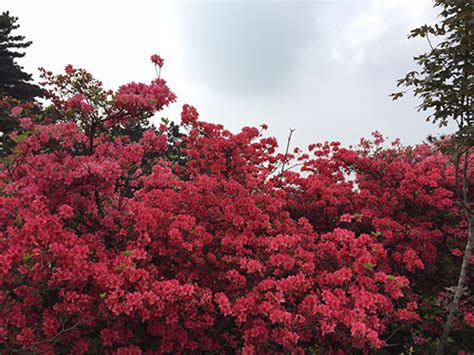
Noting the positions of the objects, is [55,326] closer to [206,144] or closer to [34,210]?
[34,210]

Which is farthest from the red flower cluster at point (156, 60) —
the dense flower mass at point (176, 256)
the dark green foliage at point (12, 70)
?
the dark green foliage at point (12, 70)

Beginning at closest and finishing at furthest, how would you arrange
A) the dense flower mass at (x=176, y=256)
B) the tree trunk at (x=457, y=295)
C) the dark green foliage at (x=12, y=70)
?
the dense flower mass at (x=176, y=256), the tree trunk at (x=457, y=295), the dark green foliage at (x=12, y=70)

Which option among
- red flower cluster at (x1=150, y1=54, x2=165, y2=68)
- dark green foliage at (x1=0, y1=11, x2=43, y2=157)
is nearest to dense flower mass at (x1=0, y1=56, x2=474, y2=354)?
red flower cluster at (x1=150, y1=54, x2=165, y2=68)

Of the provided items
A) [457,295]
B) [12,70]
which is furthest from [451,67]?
[12,70]

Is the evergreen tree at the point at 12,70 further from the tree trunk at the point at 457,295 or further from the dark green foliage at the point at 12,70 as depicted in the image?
the tree trunk at the point at 457,295

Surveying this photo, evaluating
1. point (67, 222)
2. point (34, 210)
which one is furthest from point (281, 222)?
point (34, 210)

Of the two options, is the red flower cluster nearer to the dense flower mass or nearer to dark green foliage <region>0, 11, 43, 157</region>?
the dense flower mass

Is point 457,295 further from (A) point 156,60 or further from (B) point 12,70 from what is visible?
(B) point 12,70

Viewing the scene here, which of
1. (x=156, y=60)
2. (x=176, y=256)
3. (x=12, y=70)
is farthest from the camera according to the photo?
(x=12, y=70)

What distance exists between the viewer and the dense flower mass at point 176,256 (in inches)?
135

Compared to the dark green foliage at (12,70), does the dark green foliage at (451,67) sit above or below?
below

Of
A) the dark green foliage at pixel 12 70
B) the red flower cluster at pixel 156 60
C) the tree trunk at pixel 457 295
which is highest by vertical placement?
the dark green foliage at pixel 12 70

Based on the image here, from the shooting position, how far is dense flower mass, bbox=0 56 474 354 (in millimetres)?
3436

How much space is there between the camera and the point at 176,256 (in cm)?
446
